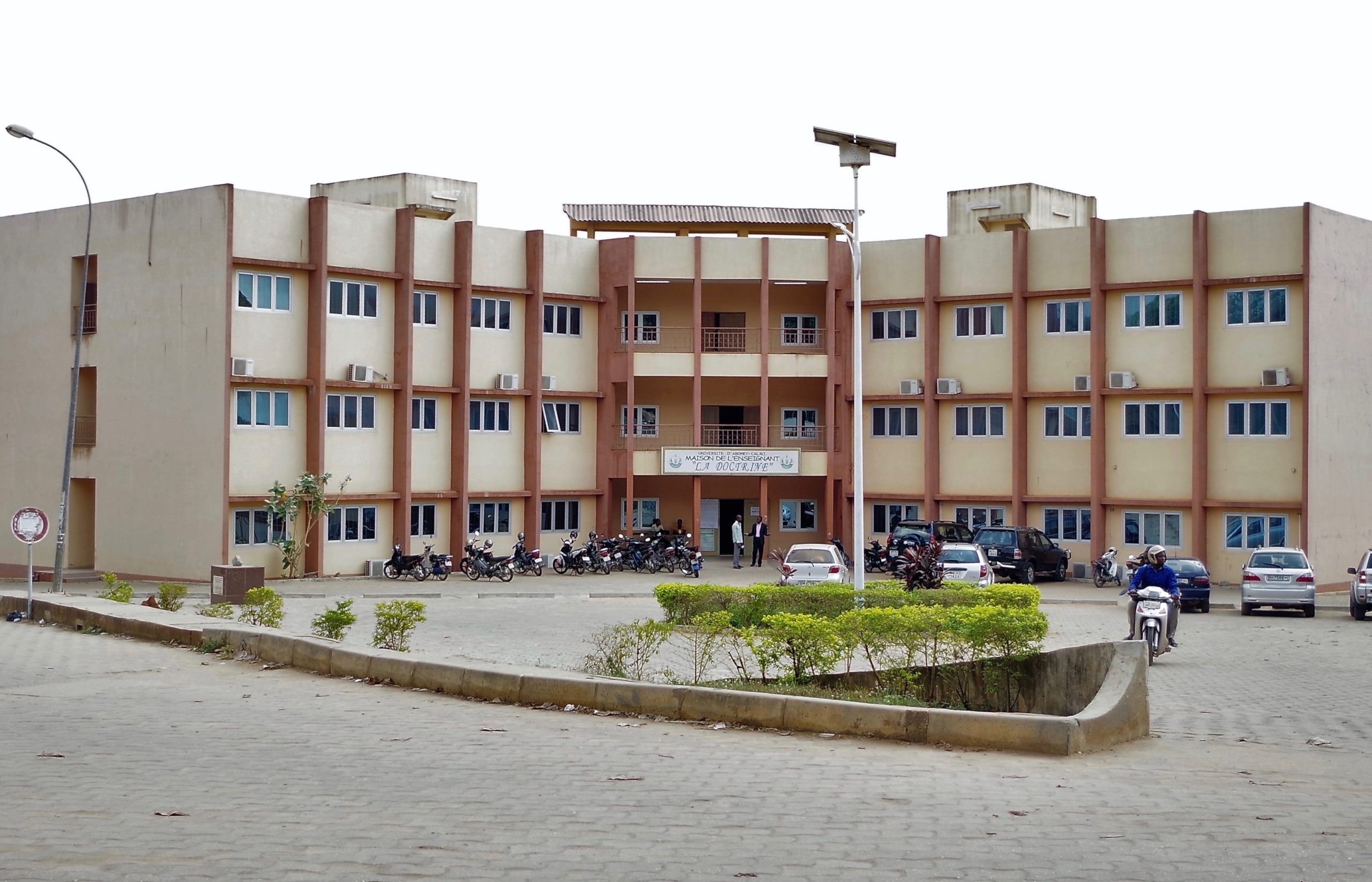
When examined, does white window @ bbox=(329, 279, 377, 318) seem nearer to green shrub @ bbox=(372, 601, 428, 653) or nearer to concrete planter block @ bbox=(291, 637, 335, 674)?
green shrub @ bbox=(372, 601, 428, 653)

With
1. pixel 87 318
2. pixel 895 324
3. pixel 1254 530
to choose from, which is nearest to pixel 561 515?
pixel 895 324

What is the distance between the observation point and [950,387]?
132 feet

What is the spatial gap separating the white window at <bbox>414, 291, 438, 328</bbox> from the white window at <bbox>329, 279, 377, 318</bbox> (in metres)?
1.30

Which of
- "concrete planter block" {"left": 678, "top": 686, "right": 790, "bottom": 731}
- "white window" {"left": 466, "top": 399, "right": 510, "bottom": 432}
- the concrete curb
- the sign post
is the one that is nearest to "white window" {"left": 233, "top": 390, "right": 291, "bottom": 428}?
"white window" {"left": 466, "top": 399, "right": 510, "bottom": 432}

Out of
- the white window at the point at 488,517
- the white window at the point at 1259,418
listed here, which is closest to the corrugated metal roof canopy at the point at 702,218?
the white window at the point at 488,517

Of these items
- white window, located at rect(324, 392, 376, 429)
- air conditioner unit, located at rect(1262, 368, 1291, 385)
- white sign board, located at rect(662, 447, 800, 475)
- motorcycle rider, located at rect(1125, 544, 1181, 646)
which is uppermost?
air conditioner unit, located at rect(1262, 368, 1291, 385)

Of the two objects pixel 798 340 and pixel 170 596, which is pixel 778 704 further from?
pixel 798 340

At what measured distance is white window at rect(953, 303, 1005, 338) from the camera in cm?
3991

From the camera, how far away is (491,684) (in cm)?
1277

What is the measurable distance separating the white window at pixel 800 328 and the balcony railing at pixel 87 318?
2013 cm

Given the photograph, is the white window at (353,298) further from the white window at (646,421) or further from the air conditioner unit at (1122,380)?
the air conditioner unit at (1122,380)

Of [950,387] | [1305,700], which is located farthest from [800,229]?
[1305,700]

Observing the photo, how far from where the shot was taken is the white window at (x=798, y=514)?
145ft

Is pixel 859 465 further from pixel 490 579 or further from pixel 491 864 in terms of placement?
pixel 491 864
